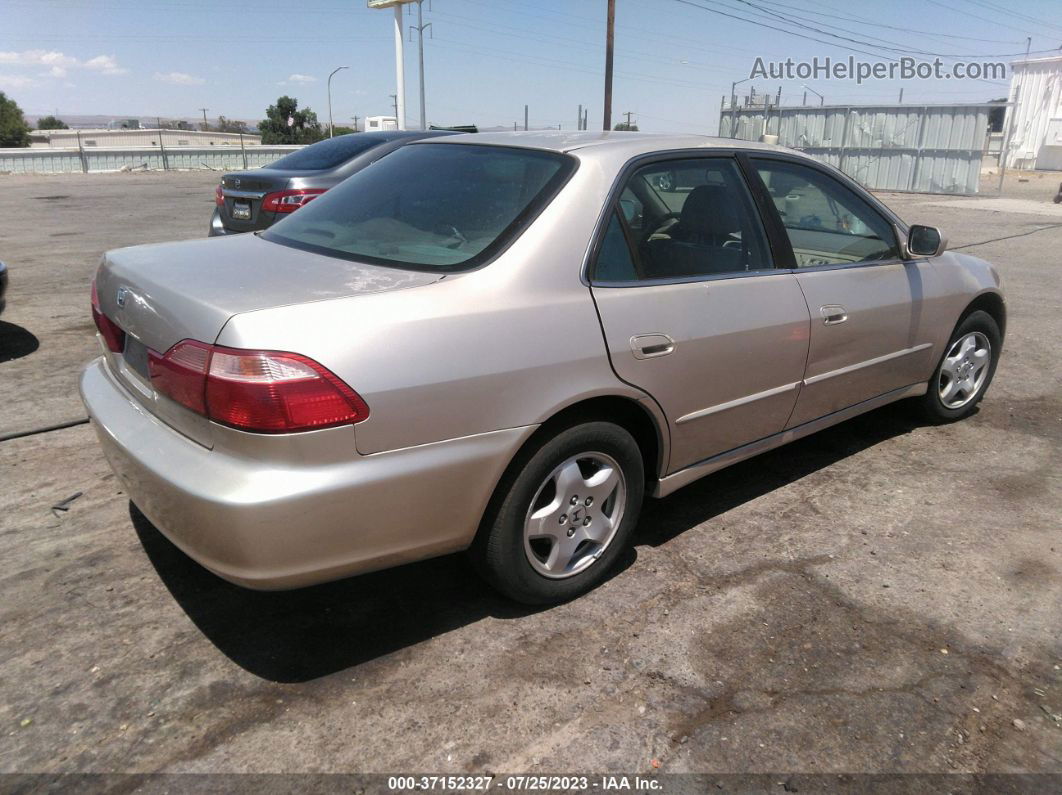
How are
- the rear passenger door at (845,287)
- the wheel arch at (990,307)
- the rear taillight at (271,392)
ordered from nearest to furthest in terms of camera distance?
the rear taillight at (271,392) < the rear passenger door at (845,287) < the wheel arch at (990,307)

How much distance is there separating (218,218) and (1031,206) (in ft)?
71.8

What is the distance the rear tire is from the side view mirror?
28.1 inches

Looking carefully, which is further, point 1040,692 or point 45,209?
point 45,209

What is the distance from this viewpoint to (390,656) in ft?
8.82

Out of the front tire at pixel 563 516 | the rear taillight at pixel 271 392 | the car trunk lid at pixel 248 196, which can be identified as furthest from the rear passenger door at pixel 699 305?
the car trunk lid at pixel 248 196

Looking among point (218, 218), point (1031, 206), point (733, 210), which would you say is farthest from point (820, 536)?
point (1031, 206)

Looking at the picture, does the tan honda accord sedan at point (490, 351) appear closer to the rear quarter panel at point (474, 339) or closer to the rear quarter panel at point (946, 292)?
the rear quarter panel at point (474, 339)

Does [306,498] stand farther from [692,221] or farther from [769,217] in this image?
[769,217]

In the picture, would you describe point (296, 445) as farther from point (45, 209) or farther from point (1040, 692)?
point (45, 209)

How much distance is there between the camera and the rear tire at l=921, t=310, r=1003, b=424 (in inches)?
183

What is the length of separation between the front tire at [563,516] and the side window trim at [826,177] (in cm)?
127

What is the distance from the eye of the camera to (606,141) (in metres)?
3.17

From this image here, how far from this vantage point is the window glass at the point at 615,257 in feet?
9.39

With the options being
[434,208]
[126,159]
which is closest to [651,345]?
[434,208]
